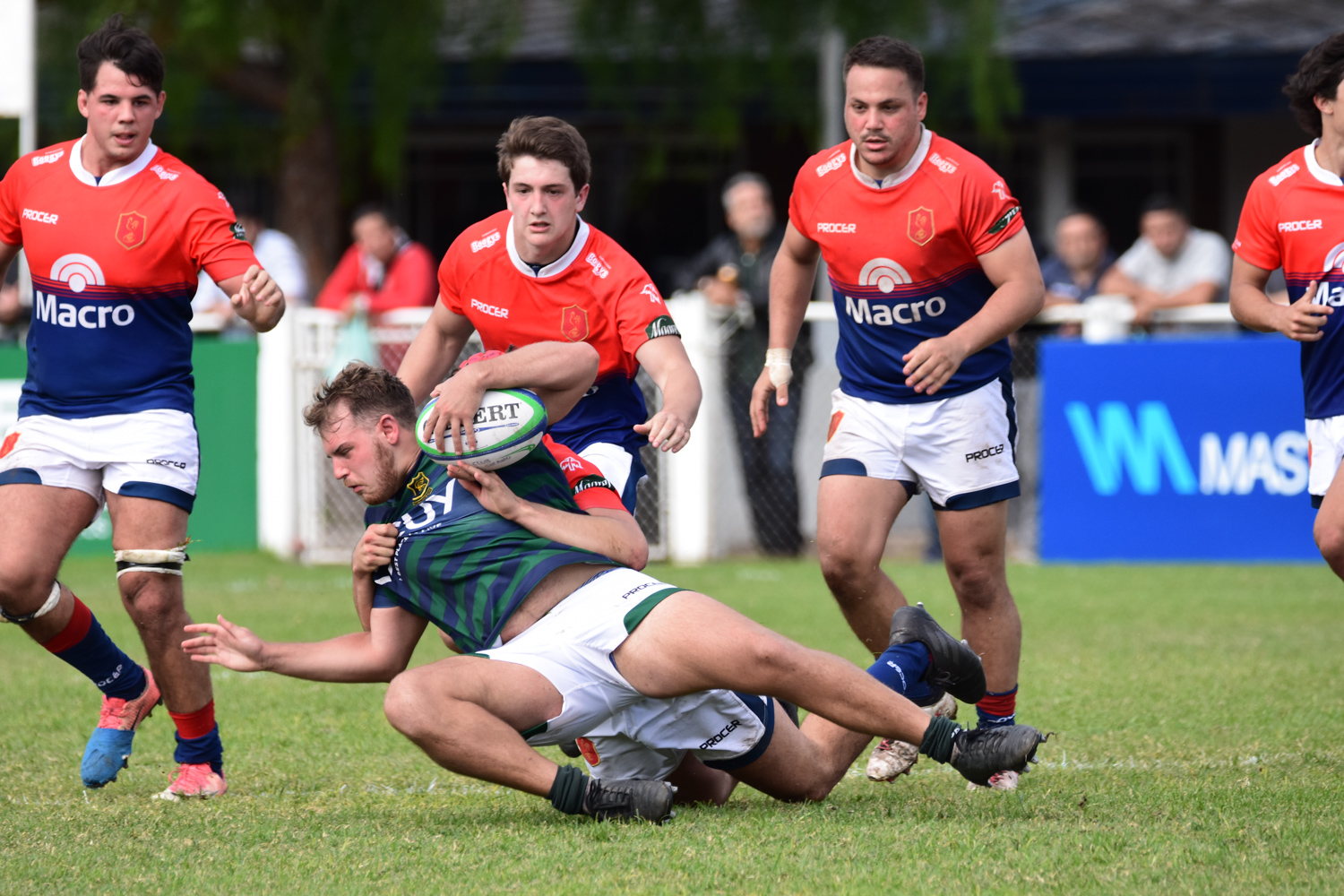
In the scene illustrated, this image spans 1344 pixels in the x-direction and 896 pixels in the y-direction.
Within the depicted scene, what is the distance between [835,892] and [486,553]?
1402 mm

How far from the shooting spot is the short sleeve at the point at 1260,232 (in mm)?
5402

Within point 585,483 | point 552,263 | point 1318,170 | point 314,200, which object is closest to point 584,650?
point 585,483

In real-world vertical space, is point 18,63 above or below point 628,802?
above

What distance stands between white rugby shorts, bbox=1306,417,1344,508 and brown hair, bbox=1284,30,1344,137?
974mm

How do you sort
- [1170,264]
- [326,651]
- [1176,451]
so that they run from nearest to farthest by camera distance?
[326,651]
[1176,451]
[1170,264]

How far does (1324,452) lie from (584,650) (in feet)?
8.35

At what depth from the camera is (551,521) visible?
4.59 metres

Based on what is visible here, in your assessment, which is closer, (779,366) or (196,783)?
(196,783)

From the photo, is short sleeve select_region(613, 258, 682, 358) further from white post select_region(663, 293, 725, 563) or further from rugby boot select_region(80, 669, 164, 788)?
white post select_region(663, 293, 725, 563)

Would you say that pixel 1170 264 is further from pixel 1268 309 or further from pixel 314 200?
pixel 314 200

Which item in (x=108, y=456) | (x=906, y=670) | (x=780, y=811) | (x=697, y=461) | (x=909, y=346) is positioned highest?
(x=909, y=346)

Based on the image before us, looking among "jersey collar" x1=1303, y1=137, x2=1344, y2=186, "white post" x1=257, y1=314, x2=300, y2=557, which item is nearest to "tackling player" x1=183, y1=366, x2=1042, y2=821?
"jersey collar" x1=1303, y1=137, x2=1344, y2=186

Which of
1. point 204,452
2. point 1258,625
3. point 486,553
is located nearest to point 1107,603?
point 1258,625

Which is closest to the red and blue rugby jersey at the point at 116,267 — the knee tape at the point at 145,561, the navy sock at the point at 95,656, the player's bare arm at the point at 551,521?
the knee tape at the point at 145,561
